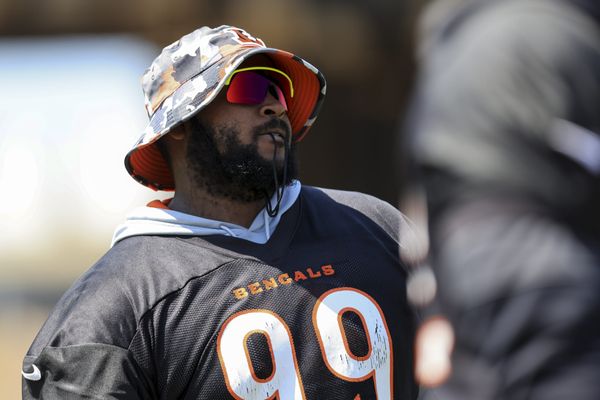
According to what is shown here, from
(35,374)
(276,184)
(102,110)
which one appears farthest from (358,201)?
(102,110)

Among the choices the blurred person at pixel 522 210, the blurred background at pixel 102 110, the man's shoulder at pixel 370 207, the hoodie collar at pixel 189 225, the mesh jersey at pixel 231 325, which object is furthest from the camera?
the blurred background at pixel 102 110

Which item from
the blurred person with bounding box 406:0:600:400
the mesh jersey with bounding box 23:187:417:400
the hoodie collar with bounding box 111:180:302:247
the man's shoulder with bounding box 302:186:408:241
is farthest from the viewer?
the man's shoulder with bounding box 302:186:408:241

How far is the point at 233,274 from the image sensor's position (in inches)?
117

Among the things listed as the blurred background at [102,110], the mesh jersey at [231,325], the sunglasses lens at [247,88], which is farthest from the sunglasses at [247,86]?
the blurred background at [102,110]

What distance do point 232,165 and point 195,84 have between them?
0.26m

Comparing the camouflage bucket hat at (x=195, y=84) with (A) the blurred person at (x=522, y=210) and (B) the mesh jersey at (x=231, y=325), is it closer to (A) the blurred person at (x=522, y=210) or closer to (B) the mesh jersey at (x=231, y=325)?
(B) the mesh jersey at (x=231, y=325)

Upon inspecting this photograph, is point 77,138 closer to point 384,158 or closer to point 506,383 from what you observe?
point 384,158

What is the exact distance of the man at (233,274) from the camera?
2818mm

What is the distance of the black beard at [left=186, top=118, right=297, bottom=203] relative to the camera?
313cm

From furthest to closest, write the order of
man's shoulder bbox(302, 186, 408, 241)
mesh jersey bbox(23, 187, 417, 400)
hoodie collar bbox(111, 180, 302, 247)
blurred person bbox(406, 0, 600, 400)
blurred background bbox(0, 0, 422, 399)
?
blurred background bbox(0, 0, 422, 399) < man's shoulder bbox(302, 186, 408, 241) < hoodie collar bbox(111, 180, 302, 247) < mesh jersey bbox(23, 187, 417, 400) < blurred person bbox(406, 0, 600, 400)

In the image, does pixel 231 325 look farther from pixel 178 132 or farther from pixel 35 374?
pixel 178 132

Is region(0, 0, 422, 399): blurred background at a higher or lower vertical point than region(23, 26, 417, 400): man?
lower

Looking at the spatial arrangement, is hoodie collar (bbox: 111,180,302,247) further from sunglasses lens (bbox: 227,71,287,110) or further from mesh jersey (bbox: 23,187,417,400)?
sunglasses lens (bbox: 227,71,287,110)

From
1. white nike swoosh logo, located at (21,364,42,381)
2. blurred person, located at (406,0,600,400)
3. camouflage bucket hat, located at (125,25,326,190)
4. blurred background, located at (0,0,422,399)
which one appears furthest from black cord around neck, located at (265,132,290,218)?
blurred background, located at (0,0,422,399)
